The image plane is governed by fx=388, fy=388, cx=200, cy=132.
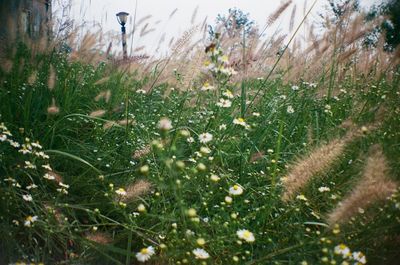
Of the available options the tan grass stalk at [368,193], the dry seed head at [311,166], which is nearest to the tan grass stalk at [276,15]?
the dry seed head at [311,166]

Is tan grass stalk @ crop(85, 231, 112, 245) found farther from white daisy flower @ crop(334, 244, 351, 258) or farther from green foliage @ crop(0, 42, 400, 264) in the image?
white daisy flower @ crop(334, 244, 351, 258)

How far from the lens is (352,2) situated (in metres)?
2.33

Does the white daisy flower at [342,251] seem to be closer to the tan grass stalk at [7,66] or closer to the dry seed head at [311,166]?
the dry seed head at [311,166]

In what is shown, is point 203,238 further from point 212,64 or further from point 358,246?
point 212,64

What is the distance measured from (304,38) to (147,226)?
73.3 inches

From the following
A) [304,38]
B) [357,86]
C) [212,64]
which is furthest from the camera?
[304,38]

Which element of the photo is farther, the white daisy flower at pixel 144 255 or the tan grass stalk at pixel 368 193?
the white daisy flower at pixel 144 255

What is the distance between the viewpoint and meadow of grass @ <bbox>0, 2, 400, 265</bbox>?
115 cm

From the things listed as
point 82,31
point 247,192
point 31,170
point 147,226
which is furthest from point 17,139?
point 82,31

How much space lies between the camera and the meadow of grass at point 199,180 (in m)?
1.15

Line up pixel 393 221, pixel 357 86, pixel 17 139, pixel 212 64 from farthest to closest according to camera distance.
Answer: pixel 357 86, pixel 17 139, pixel 212 64, pixel 393 221

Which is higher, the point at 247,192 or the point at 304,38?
the point at 304,38

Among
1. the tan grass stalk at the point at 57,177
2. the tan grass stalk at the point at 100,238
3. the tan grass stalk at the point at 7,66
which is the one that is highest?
the tan grass stalk at the point at 7,66

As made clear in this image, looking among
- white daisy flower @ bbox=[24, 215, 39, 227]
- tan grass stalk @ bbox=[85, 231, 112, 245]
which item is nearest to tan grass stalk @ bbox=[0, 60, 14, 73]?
white daisy flower @ bbox=[24, 215, 39, 227]
